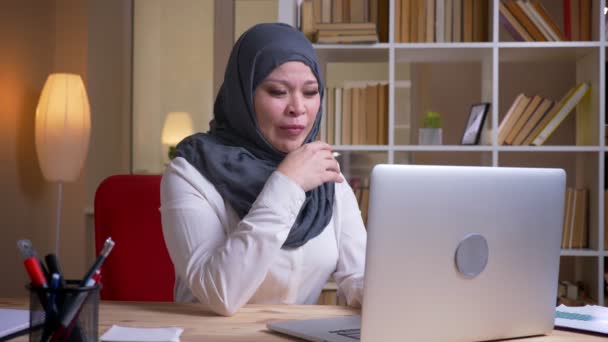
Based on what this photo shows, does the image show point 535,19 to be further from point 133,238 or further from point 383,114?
point 133,238

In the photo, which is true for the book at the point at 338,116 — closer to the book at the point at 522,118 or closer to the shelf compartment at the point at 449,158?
the shelf compartment at the point at 449,158

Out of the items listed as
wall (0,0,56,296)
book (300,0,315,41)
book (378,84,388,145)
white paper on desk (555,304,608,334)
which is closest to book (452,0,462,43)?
book (378,84,388,145)

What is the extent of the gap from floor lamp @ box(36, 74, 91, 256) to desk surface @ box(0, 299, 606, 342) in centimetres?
322

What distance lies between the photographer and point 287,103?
1.79m

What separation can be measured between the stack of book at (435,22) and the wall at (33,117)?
2.78m

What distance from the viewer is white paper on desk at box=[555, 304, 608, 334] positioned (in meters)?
1.37

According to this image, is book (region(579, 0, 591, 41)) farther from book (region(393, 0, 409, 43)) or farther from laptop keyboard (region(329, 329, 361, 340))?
laptop keyboard (region(329, 329, 361, 340))

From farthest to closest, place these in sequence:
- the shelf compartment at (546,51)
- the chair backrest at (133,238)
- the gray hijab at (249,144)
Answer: the shelf compartment at (546,51), the chair backrest at (133,238), the gray hijab at (249,144)

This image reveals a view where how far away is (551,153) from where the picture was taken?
3.69 m

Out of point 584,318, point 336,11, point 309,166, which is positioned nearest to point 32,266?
point 309,166

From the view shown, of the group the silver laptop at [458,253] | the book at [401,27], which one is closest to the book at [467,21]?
the book at [401,27]

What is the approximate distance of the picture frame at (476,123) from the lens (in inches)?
129

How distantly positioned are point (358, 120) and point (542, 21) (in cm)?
85

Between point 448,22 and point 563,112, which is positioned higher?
point 448,22
